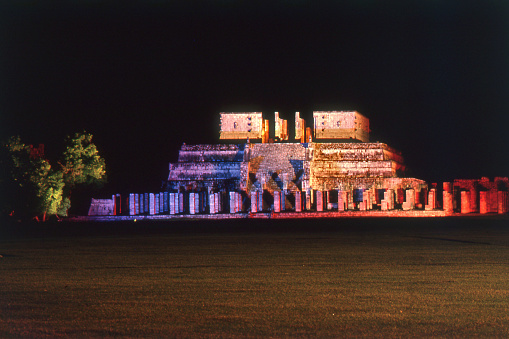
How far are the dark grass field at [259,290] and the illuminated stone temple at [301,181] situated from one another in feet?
66.8

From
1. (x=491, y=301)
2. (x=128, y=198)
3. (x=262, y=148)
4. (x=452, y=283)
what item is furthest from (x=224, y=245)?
(x=262, y=148)

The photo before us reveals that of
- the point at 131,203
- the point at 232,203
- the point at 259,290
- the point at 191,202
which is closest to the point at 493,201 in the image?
the point at 232,203

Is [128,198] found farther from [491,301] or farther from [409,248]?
[491,301]

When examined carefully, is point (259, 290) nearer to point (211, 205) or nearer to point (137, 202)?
point (211, 205)

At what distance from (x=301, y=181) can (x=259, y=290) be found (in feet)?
113

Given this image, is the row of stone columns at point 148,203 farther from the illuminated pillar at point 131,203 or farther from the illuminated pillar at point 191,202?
the illuminated pillar at point 191,202

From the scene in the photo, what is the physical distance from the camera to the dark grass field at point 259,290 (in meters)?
7.34

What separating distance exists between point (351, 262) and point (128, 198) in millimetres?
30946

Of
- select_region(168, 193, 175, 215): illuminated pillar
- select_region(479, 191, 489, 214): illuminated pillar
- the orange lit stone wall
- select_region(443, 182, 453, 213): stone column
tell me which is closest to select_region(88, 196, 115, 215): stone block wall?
select_region(168, 193, 175, 215): illuminated pillar

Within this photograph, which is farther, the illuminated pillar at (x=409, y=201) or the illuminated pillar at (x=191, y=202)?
the illuminated pillar at (x=191, y=202)

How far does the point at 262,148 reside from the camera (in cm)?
4653

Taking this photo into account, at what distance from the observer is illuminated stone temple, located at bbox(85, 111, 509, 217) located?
37406 millimetres

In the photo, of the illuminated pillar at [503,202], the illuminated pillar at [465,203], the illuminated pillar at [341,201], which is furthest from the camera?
the illuminated pillar at [341,201]

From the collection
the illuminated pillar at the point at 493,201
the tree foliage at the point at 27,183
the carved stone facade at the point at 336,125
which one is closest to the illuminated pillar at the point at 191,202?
the tree foliage at the point at 27,183
